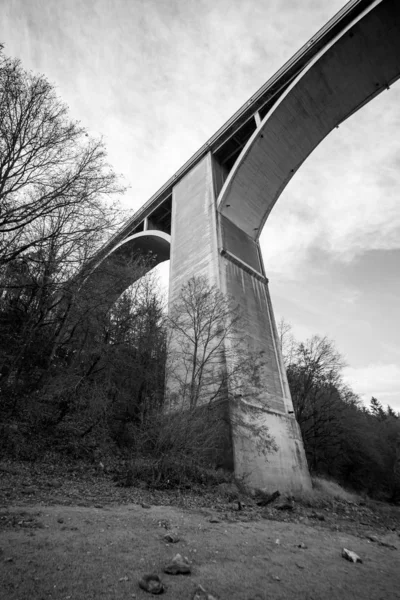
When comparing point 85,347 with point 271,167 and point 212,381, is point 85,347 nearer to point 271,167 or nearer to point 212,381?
point 212,381

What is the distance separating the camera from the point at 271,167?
47.8ft

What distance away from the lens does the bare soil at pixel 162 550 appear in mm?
2174

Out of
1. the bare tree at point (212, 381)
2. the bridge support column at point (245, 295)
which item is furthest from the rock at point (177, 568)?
the bridge support column at point (245, 295)

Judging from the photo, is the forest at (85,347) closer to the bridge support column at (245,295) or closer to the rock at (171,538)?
the bridge support column at (245,295)

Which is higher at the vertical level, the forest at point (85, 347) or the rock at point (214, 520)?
the forest at point (85, 347)

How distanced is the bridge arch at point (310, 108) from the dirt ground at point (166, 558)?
11.5 metres

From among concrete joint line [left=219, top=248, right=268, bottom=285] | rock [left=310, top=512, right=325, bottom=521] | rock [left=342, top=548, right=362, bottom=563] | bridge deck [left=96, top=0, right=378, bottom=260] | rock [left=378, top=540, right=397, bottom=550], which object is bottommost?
rock [left=378, top=540, right=397, bottom=550]

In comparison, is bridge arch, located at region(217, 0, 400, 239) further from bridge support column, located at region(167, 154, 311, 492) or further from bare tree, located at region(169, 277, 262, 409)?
bare tree, located at region(169, 277, 262, 409)

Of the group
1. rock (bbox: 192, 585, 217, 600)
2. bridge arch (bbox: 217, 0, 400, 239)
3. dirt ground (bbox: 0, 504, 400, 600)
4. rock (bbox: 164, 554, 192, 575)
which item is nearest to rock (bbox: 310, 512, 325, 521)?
dirt ground (bbox: 0, 504, 400, 600)

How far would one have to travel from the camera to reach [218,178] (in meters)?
15.8

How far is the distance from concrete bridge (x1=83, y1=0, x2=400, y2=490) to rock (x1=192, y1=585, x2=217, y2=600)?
6757 millimetres

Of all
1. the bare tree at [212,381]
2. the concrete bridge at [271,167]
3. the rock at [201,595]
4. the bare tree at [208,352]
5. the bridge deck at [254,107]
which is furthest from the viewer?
the bridge deck at [254,107]

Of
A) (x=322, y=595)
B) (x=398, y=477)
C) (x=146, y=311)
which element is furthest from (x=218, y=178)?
(x=398, y=477)

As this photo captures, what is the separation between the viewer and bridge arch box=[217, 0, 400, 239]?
38.7 ft
